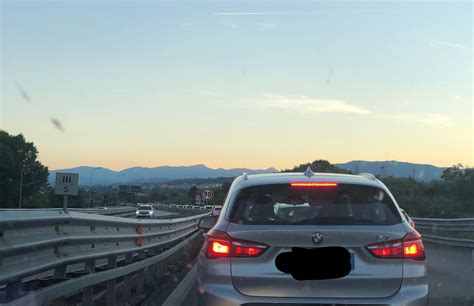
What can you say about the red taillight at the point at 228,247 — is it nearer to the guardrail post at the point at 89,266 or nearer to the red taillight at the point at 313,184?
the red taillight at the point at 313,184

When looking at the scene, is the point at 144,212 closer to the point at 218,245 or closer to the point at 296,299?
the point at 218,245

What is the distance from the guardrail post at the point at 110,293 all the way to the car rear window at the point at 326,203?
3274mm

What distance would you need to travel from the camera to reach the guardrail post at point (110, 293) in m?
7.62

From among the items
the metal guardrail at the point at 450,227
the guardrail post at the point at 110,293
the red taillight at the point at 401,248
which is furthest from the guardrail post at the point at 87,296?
the metal guardrail at the point at 450,227

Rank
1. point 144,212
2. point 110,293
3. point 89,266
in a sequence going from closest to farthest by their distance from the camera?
point 89,266 < point 110,293 < point 144,212

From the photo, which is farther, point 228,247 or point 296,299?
point 228,247

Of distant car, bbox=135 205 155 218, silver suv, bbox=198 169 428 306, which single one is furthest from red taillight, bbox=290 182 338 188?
distant car, bbox=135 205 155 218

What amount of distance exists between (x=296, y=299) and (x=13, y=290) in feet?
7.73

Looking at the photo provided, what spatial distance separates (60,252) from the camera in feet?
20.0

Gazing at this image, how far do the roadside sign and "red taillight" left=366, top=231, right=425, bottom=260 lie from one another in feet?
51.2

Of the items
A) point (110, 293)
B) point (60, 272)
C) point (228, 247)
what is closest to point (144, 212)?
point (110, 293)

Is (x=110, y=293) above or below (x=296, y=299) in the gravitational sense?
below

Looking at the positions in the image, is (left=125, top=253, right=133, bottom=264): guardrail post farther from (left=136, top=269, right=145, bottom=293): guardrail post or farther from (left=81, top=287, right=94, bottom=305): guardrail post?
(left=81, top=287, right=94, bottom=305): guardrail post

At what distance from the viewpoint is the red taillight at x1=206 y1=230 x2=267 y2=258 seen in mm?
4699
